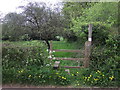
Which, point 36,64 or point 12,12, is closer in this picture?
point 36,64

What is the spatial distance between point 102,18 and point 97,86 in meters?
3.12

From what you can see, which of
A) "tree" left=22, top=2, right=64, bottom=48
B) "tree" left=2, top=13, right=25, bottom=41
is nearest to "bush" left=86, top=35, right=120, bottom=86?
"tree" left=22, top=2, right=64, bottom=48

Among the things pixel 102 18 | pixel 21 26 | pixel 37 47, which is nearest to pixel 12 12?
pixel 21 26

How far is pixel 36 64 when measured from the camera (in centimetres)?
412

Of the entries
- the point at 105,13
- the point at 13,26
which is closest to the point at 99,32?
the point at 105,13

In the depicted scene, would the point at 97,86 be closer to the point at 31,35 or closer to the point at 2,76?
the point at 2,76

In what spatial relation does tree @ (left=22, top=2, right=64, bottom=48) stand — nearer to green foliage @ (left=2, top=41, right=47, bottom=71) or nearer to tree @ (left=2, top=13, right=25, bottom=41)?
tree @ (left=2, top=13, right=25, bottom=41)

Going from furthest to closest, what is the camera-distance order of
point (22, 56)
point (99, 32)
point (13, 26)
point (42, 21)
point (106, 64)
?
point (42, 21)
point (13, 26)
point (99, 32)
point (22, 56)
point (106, 64)

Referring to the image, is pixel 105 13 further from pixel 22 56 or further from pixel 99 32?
pixel 22 56

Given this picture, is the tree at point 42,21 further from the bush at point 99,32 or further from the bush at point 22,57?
the bush at point 22,57

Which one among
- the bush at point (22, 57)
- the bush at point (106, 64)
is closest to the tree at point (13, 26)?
the bush at point (22, 57)

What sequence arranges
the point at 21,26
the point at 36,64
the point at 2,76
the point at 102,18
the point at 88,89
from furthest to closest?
the point at 21,26 → the point at 102,18 → the point at 36,64 → the point at 2,76 → the point at 88,89

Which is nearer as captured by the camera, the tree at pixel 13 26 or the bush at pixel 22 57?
the bush at pixel 22 57

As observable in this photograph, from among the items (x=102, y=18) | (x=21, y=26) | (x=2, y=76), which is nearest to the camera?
(x=2, y=76)
